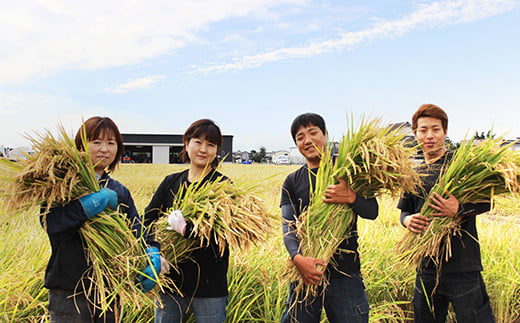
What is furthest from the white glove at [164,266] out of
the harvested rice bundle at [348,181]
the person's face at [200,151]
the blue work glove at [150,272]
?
the harvested rice bundle at [348,181]

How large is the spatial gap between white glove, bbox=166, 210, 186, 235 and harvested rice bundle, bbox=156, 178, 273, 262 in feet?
0.14

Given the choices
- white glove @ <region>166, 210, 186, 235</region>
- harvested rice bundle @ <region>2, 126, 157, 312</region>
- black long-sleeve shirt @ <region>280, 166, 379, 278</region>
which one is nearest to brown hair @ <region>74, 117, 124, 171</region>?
harvested rice bundle @ <region>2, 126, 157, 312</region>

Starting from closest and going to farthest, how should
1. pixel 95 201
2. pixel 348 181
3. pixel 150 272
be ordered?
pixel 95 201, pixel 150 272, pixel 348 181

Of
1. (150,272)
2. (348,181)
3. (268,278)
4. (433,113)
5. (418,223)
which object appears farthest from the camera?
(268,278)

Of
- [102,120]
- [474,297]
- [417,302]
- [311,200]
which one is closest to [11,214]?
[102,120]

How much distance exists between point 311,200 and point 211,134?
690 millimetres

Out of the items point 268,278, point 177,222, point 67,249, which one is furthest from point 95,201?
point 268,278

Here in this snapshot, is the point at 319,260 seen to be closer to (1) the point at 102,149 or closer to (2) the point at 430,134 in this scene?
(2) the point at 430,134

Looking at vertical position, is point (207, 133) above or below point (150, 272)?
above

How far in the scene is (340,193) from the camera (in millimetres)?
1702

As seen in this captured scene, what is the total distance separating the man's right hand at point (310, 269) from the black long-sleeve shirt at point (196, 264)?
1.36ft

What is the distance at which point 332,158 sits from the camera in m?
1.90

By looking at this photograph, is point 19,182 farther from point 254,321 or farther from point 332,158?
point 254,321

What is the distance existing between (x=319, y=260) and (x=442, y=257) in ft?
2.79
